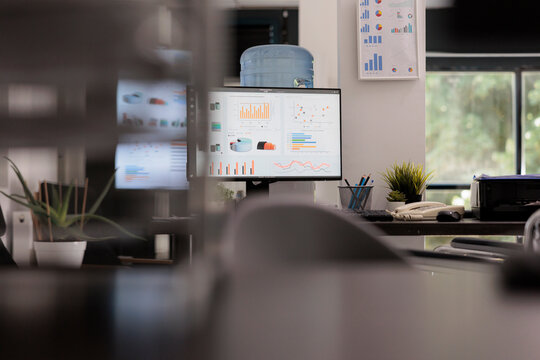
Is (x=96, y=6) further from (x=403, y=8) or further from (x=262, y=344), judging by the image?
(x=403, y=8)

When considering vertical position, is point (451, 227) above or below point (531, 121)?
below

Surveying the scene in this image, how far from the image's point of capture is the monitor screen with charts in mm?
2246

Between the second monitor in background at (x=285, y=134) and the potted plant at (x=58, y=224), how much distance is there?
198 centimetres

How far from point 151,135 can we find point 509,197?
2032mm

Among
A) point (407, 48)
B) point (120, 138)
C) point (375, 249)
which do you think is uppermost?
point (407, 48)

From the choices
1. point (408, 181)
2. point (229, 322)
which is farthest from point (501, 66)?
point (229, 322)

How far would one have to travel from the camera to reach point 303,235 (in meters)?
0.63

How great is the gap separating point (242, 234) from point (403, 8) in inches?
91.4

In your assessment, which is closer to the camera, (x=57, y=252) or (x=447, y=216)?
(x=57, y=252)

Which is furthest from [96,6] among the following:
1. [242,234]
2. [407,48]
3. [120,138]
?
[407,48]

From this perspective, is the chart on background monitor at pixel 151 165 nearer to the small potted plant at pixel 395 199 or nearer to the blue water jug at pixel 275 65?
the small potted plant at pixel 395 199

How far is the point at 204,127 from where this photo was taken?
20cm

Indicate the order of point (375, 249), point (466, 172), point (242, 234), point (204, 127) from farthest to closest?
point (466, 172) → point (375, 249) → point (242, 234) → point (204, 127)

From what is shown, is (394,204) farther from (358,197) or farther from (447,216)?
(447,216)
